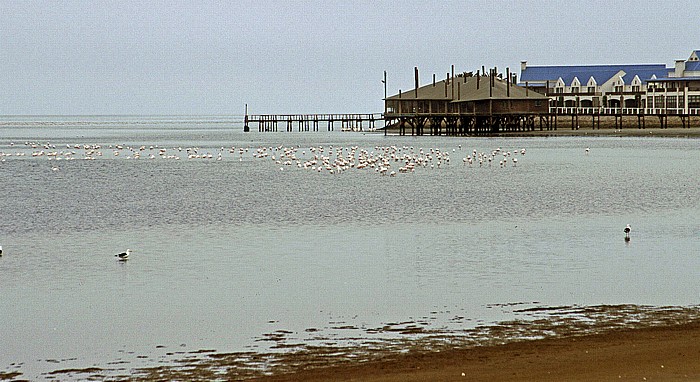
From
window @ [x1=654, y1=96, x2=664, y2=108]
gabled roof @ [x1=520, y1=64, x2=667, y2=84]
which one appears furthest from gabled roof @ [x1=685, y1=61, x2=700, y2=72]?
gabled roof @ [x1=520, y1=64, x2=667, y2=84]

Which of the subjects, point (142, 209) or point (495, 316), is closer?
point (495, 316)

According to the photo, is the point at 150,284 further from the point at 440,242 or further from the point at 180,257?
the point at 440,242

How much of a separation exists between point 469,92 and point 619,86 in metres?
30.1

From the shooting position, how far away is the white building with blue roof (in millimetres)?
115500

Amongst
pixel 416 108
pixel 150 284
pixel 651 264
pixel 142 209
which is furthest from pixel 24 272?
pixel 416 108

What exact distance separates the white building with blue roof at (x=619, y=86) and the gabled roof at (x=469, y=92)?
985cm

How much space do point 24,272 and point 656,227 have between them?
45.7 ft

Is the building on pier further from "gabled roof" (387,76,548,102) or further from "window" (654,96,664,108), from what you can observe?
"window" (654,96,664,108)

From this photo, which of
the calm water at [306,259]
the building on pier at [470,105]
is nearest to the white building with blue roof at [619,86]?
the building on pier at [470,105]

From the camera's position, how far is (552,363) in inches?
412

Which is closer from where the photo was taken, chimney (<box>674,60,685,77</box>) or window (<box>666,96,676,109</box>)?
window (<box>666,96,676,109</box>)

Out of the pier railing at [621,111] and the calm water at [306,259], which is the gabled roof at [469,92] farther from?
the calm water at [306,259]

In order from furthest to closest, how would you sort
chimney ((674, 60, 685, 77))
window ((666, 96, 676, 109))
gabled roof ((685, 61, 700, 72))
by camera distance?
chimney ((674, 60, 685, 77)), window ((666, 96, 676, 109)), gabled roof ((685, 61, 700, 72))

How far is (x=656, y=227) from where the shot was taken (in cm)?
2422
